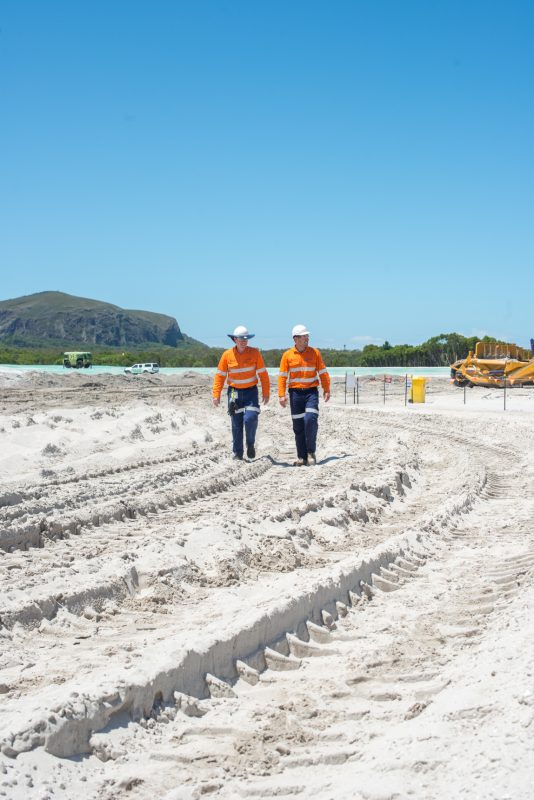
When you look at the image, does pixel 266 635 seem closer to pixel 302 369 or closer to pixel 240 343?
pixel 302 369

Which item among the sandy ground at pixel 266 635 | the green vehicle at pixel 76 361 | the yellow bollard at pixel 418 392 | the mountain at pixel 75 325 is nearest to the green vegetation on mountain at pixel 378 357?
the green vehicle at pixel 76 361

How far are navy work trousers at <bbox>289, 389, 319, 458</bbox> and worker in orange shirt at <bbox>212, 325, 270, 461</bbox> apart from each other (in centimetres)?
47

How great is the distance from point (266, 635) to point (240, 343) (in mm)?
7236

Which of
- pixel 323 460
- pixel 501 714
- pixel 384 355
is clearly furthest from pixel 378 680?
A: pixel 384 355

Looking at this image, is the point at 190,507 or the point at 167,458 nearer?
the point at 190,507

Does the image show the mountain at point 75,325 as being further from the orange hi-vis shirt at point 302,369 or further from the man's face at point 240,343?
the orange hi-vis shirt at point 302,369

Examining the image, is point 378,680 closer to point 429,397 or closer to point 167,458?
point 167,458

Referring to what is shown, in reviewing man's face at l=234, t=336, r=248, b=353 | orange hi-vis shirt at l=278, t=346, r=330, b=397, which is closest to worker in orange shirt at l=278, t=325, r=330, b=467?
orange hi-vis shirt at l=278, t=346, r=330, b=397

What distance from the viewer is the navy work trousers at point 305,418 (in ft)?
36.5

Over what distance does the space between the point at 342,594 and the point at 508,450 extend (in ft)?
29.7

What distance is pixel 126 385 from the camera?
34844 mm

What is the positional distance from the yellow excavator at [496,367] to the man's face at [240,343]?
64.9ft

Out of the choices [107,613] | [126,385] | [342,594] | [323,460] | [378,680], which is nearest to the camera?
[378,680]

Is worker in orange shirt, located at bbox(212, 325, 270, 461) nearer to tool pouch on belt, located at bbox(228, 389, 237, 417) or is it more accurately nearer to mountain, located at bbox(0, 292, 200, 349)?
tool pouch on belt, located at bbox(228, 389, 237, 417)
